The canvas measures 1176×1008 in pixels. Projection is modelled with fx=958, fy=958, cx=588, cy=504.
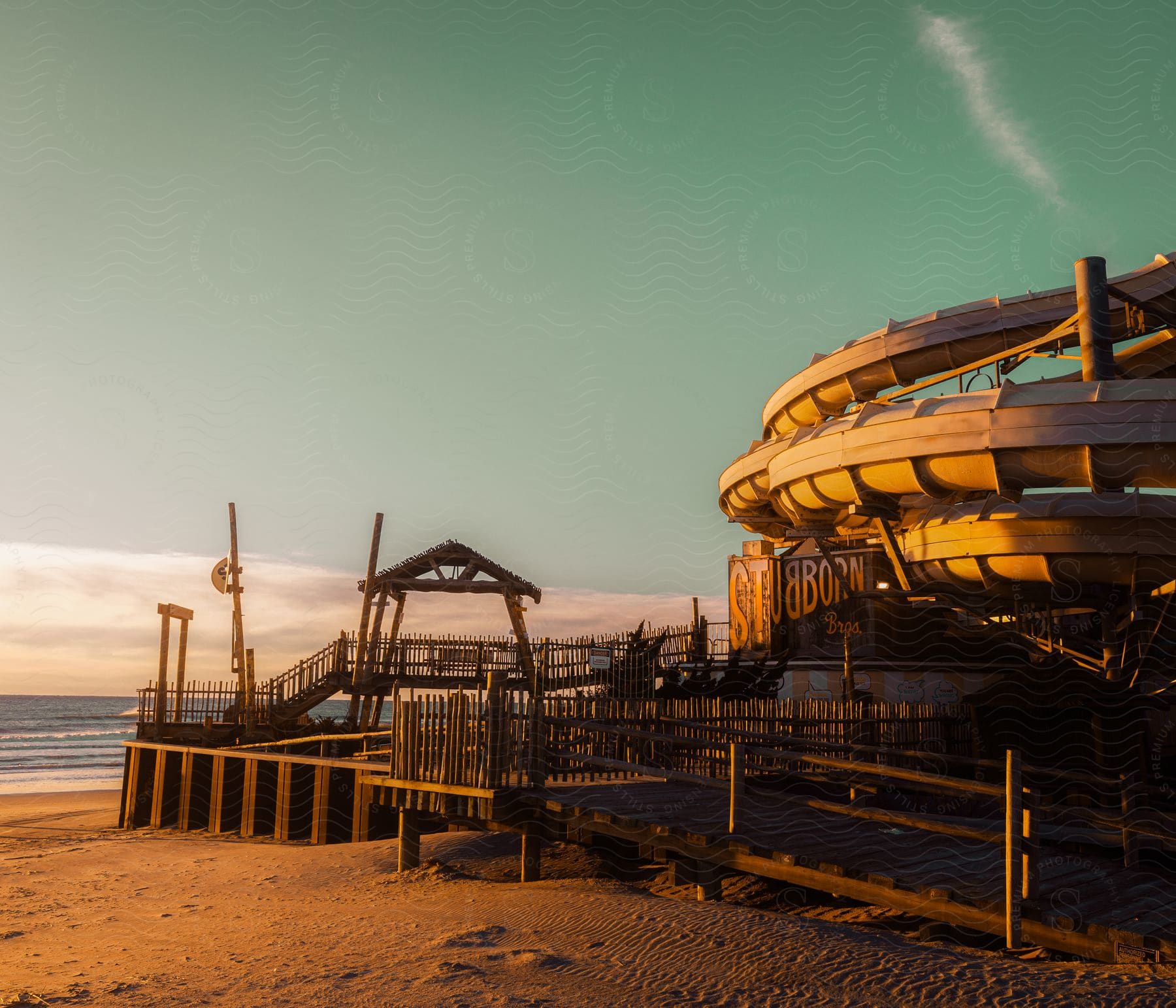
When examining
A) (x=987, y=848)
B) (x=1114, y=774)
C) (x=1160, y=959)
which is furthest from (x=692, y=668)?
(x=1160, y=959)

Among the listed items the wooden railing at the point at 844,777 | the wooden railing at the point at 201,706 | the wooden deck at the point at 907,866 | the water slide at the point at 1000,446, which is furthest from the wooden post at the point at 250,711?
the wooden deck at the point at 907,866

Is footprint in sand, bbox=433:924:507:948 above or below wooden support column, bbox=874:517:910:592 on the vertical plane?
below

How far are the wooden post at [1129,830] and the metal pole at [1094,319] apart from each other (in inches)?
190

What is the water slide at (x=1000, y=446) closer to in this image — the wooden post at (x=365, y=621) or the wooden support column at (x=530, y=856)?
the wooden support column at (x=530, y=856)

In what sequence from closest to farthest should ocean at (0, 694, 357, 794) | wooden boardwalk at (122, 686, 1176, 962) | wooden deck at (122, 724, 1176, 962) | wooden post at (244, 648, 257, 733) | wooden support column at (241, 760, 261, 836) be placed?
wooden deck at (122, 724, 1176, 962) < wooden boardwalk at (122, 686, 1176, 962) < wooden support column at (241, 760, 261, 836) < wooden post at (244, 648, 257, 733) < ocean at (0, 694, 357, 794)

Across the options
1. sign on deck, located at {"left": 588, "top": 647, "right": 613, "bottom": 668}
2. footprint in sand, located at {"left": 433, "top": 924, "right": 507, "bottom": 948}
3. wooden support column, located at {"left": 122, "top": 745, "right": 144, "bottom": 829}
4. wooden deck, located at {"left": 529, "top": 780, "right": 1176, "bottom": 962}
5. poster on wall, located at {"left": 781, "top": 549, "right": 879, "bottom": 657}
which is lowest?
wooden support column, located at {"left": 122, "top": 745, "right": 144, "bottom": 829}

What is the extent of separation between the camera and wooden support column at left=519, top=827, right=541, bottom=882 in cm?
1191

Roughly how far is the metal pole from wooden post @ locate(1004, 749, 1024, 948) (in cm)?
582

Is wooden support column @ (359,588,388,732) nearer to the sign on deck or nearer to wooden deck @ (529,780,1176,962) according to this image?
the sign on deck

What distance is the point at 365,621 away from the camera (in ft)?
107

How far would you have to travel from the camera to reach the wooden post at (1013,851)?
25.7 ft

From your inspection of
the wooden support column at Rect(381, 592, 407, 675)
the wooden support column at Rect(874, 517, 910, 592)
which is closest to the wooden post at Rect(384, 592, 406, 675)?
the wooden support column at Rect(381, 592, 407, 675)

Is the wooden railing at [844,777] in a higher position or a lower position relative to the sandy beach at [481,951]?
higher

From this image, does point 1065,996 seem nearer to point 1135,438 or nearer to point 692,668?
point 1135,438
